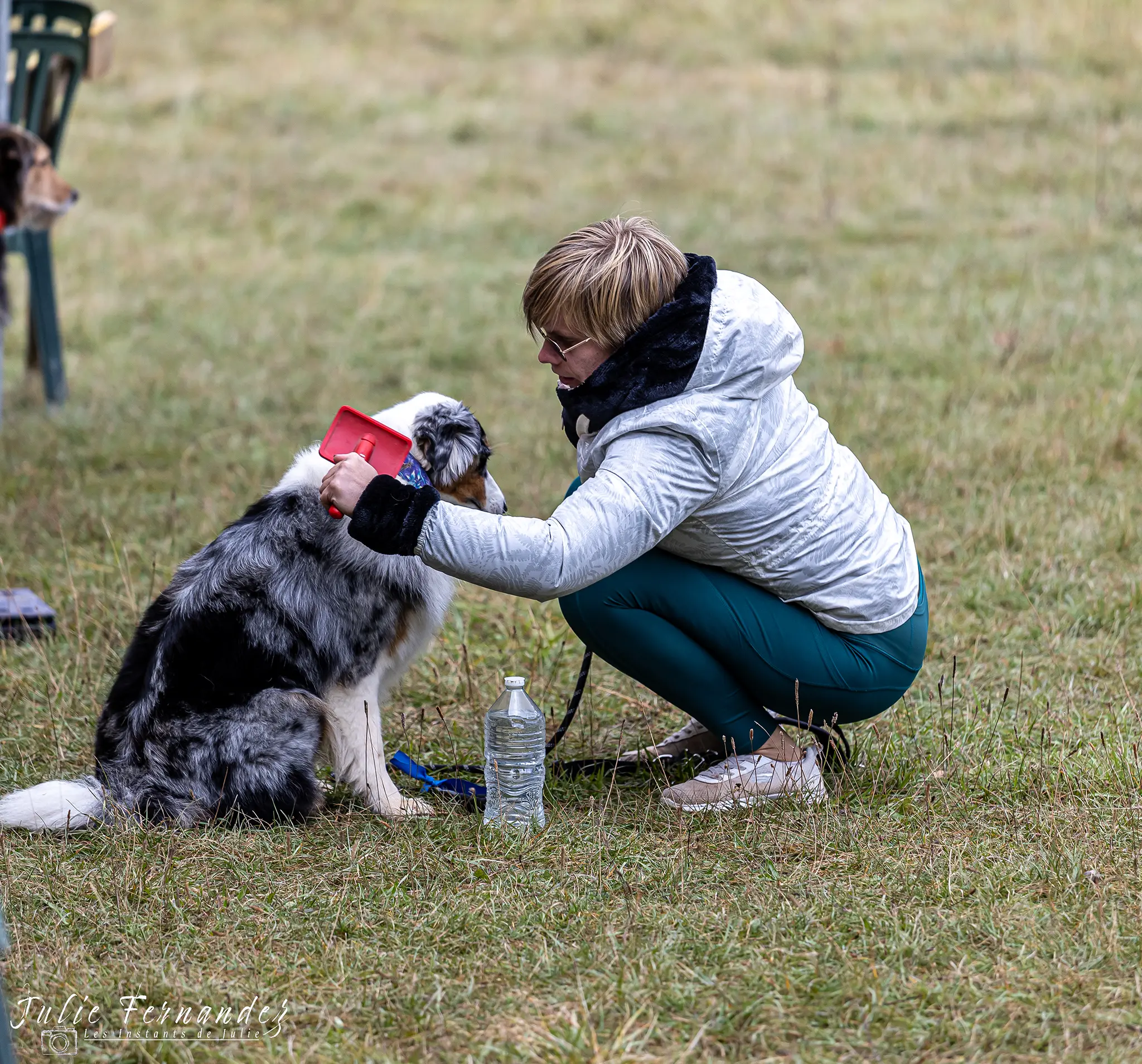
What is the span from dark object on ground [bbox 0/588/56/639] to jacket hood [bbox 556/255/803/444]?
97.7 inches

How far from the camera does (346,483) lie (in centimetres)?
288

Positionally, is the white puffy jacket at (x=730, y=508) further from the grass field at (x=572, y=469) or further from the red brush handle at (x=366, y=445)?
the grass field at (x=572, y=469)

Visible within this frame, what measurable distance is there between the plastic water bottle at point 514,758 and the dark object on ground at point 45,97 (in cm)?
548

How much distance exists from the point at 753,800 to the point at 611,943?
0.78 metres

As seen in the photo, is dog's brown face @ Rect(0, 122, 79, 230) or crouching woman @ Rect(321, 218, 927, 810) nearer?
crouching woman @ Rect(321, 218, 927, 810)

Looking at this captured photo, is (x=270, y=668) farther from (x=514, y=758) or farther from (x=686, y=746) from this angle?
(x=686, y=746)

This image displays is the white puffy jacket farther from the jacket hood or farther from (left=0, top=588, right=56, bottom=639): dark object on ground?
(left=0, top=588, right=56, bottom=639): dark object on ground

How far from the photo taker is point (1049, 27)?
1481 cm

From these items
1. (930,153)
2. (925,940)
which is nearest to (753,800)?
(925,940)

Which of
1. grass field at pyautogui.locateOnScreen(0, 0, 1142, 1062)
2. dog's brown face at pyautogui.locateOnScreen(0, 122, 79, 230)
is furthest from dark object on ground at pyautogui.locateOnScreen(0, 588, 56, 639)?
dog's brown face at pyautogui.locateOnScreen(0, 122, 79, 230)

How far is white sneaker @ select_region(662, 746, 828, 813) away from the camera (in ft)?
11.1
